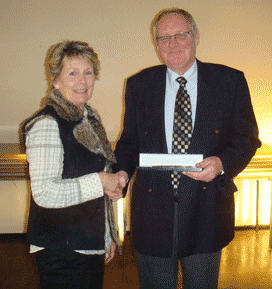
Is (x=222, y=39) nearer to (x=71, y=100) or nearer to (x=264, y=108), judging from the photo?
(x=264, y=108)

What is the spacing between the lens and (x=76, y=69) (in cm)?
134

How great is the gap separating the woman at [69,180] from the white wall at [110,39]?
6.93 feet

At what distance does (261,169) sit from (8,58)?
2.89m

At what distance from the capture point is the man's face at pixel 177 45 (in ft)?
4.53

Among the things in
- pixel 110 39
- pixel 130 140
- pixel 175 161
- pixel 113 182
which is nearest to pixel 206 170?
pixel 175 161

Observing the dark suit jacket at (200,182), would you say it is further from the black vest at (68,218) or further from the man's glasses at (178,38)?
the black vest at (68,218)

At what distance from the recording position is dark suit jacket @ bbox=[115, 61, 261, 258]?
1.31 meters

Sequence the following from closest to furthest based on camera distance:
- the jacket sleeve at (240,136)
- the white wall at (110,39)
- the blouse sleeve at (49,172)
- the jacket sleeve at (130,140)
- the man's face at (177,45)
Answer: the blouse sleeve at (49,172) → the jacket sleeve at (240,136) → the man's face at (177,45) → the jacket sleeve at (130,140) → the white wall at (110,39)

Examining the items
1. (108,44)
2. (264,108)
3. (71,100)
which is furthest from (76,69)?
(264,108)

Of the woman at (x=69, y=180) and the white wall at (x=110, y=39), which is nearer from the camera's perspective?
the woman at (x=69, y=180)

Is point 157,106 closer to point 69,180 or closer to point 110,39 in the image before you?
point 69,180

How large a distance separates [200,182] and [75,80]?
2.32 ft

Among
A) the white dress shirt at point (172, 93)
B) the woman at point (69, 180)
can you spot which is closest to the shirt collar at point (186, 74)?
the white dress shirt at point (172, 93)

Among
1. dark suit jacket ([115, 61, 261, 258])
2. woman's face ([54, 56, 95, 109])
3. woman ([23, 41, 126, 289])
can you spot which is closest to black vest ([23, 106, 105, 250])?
woman ([23, 41, 126, 289])
